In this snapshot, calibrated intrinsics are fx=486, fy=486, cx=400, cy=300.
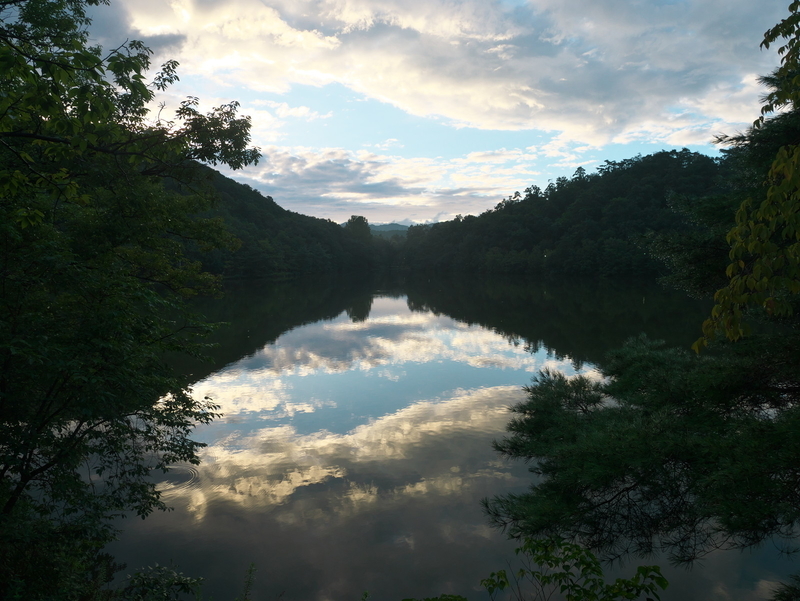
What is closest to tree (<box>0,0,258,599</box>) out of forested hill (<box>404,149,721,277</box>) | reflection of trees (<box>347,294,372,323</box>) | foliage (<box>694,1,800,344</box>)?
foliage (<box>694,1,800,344</box>)

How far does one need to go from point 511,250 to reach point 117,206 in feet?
277

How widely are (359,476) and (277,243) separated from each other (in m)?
82.4

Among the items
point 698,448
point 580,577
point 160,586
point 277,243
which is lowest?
point 160,586

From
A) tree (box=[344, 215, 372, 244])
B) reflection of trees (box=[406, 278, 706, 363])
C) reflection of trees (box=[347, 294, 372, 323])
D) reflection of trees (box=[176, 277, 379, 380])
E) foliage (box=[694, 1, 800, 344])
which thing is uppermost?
tree (box=[344, 215, 372, 244])

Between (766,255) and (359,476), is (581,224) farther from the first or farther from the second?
(766,255)

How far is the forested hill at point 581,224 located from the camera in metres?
67.6

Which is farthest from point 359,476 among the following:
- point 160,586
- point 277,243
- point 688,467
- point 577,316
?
point 277,243

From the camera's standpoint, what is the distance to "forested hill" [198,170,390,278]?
73812 mm

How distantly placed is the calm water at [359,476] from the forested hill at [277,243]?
51091mm

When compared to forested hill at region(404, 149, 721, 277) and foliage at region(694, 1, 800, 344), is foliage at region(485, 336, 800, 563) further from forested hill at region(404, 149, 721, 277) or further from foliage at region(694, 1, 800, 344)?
forested hill at region(404, 149, 721, 277)

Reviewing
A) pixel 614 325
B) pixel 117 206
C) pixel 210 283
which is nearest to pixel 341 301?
pixel 614 325

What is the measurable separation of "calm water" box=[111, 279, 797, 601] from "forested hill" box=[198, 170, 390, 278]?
51.1 meters

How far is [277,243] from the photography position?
87625mm

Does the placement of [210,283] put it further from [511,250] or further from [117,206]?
[511,250]
